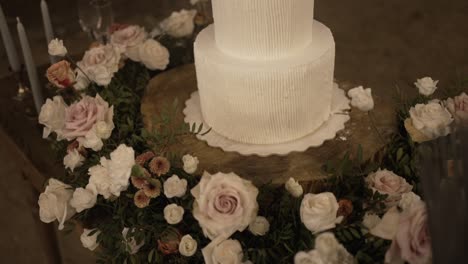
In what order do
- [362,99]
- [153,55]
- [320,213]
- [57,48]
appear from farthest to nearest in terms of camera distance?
[153,55] < [57,48] < [362,99] < [320,213]

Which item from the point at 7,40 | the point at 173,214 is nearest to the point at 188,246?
the point at 173,214

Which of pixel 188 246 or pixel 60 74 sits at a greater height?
pixel 60 74

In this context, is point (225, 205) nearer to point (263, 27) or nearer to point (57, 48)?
point (263, 27)

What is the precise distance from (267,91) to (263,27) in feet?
0.41

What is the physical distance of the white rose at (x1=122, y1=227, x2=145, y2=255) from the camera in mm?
1067

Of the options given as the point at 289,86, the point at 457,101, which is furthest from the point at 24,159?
the point at 457,101

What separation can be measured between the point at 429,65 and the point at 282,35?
1.79 m

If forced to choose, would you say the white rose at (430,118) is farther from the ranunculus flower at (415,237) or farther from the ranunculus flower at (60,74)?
the ranunculus flower at (60,74)

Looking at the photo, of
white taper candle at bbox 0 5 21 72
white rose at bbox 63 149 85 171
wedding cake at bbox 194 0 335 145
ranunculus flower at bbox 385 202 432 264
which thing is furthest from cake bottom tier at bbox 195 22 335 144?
white taper candle at bbox 0 5 21 72

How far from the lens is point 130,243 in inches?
42.6

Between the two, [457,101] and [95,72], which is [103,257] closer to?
[95,72]

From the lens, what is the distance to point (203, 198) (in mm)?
985

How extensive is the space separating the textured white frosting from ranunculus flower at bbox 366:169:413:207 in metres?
0.30

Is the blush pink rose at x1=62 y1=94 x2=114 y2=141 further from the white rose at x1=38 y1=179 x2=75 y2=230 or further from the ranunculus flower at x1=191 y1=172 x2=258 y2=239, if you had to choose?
the ranunculus flower at x1=191 y1=172 x2=258 y2=239
